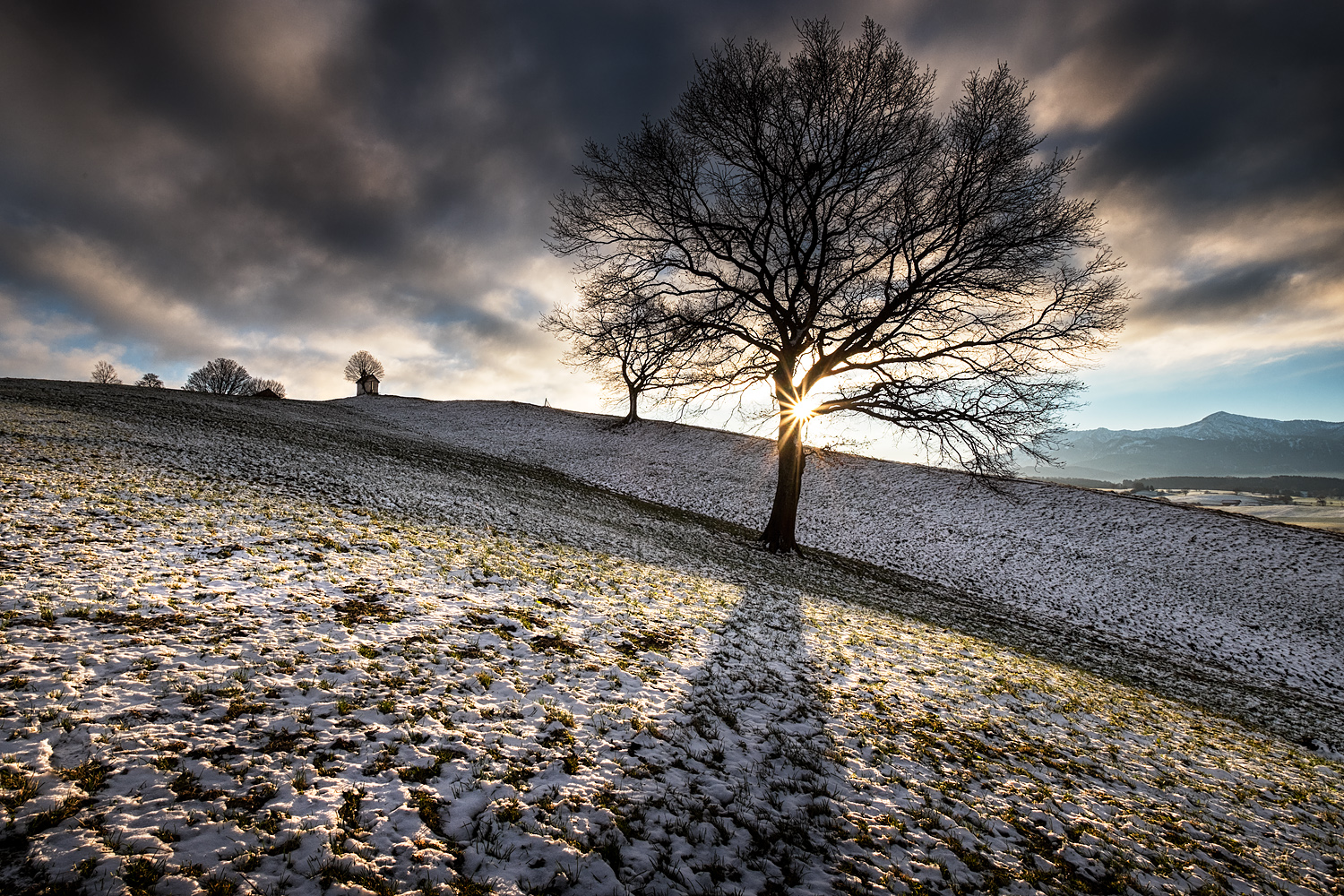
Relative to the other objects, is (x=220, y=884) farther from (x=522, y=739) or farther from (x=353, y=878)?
(x=522, y=739)

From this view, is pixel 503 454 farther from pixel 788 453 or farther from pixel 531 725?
pixel 531 725

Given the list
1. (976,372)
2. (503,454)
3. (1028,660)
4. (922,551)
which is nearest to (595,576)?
(1028,660)

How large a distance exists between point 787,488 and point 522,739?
13727mm

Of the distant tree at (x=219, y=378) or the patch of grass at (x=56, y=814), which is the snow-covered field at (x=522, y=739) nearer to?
the patch of grass at (x=56, y=814)

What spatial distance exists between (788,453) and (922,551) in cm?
1055

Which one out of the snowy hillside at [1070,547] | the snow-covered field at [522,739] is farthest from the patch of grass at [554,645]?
the snowy hillside at [1070,547]

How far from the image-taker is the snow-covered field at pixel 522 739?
3.58 m

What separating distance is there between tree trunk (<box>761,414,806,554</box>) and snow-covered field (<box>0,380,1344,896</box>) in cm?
665

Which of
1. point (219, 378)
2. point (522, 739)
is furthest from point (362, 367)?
point (522, 739)

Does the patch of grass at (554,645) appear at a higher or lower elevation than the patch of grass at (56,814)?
lower

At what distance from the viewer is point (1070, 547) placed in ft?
77.4

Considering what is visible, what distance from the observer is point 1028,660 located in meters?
11.2

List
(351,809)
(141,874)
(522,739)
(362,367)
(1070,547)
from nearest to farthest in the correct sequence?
(141,874)
(351,809)
(522,739)
(1070,547)
(362,367)

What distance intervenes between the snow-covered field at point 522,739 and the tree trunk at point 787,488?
665cm
